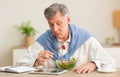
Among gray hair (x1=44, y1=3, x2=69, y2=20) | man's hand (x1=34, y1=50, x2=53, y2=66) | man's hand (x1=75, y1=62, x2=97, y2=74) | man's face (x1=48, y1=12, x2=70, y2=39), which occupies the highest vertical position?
gray hair (x1=44, y1=3, x2=69, y2=20)

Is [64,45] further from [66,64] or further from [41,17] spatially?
[41,17]

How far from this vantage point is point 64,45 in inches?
95.7

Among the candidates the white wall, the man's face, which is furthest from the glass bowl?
the white wall

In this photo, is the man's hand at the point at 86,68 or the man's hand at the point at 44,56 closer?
the man's hand at the point at 86,68

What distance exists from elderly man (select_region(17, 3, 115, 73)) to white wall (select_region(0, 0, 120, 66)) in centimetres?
227

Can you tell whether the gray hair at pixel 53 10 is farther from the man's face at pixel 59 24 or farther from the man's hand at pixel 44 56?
the man's hand at pixel 44 56

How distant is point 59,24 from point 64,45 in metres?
0.24

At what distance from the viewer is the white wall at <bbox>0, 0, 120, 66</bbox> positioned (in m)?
4.66

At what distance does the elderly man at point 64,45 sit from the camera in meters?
2.26

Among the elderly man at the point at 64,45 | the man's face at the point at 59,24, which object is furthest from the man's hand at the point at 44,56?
the man's face at the point at 59,24

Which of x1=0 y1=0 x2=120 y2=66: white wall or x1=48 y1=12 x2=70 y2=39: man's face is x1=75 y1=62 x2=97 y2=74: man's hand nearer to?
x1=48 y1=12 x2=70 y2=39: man's face

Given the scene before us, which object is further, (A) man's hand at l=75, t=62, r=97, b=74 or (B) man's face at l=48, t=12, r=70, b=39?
(B) man's face at l=48, t=12, r=70, b=39

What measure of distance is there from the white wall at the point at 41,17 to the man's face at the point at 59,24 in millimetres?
2367

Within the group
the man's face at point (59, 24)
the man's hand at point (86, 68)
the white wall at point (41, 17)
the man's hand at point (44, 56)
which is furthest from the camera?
the white wall at point (41, 17)
